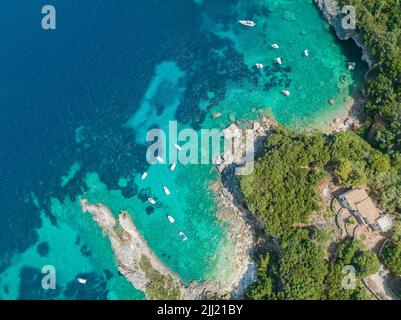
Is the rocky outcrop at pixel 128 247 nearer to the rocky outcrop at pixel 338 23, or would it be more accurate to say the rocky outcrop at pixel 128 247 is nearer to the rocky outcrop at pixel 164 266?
the rocky outcrop at pixel 164 266

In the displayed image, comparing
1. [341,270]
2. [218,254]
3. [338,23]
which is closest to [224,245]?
[218,254]

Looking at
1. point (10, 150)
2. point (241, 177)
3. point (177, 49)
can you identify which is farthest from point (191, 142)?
point (10, 150)

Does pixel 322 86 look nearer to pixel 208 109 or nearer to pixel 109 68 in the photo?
pixel 208 109

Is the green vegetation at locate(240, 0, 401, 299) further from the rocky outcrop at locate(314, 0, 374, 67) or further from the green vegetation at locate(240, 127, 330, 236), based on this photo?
the rocky outcrop at locate(314, 0, 374, 67)

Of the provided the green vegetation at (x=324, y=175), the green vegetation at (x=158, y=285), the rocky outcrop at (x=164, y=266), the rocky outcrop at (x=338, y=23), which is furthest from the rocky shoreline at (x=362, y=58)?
the green vegetation at (x=158, y=285)

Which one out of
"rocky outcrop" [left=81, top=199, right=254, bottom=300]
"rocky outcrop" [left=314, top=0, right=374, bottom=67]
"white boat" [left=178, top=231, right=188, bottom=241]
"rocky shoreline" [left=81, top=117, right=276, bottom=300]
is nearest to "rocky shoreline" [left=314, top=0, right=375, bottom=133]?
"rocky outcrop" [left=314, top=0, right=374, bottom=67]

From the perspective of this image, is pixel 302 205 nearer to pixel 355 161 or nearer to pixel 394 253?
pixel 355 161
